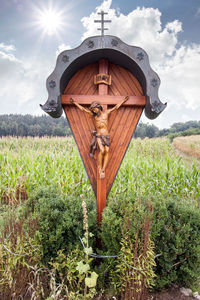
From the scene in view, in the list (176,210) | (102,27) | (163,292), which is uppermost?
(102,27)

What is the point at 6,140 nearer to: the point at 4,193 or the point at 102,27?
the point at 4,193

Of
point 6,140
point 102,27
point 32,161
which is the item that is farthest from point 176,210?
point 6,140

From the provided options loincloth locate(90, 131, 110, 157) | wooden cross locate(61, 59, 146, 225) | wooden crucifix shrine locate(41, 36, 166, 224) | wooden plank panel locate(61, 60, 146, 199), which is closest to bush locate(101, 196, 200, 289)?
wooden cross locate(61, 59, 146, 225)

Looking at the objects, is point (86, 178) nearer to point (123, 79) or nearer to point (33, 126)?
point (123, 79)

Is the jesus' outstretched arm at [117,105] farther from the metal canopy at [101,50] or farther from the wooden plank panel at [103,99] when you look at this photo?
the metal canopy at [101,50]

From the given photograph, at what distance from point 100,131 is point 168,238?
1.53 m

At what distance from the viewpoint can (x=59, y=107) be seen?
251cm

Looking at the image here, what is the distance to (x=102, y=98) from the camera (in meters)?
2.62

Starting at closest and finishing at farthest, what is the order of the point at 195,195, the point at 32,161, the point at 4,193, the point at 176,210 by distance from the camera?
the point at 176,210 → the point at 195,195 → the point at 4,193 → the point at 32,161

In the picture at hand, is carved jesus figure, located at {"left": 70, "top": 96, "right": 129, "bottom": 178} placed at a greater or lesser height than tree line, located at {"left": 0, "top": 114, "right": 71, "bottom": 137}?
lesser

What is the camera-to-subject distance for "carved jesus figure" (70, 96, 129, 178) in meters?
2.51

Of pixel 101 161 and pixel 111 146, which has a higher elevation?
pixel 111 146

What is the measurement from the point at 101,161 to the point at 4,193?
4.09 metres

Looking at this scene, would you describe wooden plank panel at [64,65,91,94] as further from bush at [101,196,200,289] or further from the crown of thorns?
bush at [101,196,200,289]
